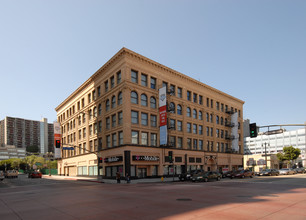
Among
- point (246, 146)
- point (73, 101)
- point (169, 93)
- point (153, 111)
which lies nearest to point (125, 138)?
point (153, 111)

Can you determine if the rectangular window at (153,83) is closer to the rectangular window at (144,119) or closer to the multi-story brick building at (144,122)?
the multi-story brick building at (144,122)

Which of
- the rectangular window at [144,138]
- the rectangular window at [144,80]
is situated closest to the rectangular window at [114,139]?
the rectangular window at [144,138]

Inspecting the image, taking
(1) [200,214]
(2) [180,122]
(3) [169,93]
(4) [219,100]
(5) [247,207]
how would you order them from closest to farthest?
1. (1) [200,214]
2. (5) [247,207]
3. (3) [169,93]
4. (2) [180,122]
5. (4) [219,100]

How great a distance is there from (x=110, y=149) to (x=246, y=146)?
550ft

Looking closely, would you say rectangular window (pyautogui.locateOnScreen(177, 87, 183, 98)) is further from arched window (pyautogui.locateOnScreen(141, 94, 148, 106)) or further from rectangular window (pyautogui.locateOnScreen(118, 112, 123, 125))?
rectangular window (pyautogui.locateOnScreen(118, 112, 123, 125))

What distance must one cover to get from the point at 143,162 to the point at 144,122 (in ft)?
22.4

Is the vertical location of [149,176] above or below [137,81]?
below

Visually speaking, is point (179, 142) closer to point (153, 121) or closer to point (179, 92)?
point (153, 121)

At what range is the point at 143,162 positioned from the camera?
43.4 m

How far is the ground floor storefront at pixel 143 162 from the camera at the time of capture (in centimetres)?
4197

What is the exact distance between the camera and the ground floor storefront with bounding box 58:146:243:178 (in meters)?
42.0

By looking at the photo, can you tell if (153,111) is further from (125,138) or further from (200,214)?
(200,214)

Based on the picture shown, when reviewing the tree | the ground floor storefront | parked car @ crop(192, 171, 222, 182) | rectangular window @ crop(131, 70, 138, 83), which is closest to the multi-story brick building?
the ground floor storefront

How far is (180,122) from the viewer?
52.3 metres
